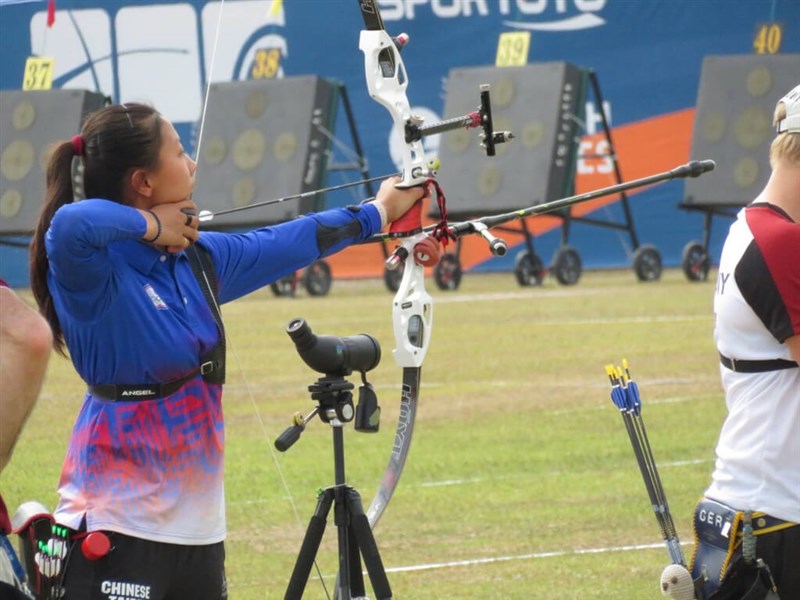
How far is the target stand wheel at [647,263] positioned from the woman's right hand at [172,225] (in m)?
15.9

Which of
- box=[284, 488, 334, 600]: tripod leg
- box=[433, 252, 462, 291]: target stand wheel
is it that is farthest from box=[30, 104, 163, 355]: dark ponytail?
box=[433, 252, 462, 291]: target stand wheel

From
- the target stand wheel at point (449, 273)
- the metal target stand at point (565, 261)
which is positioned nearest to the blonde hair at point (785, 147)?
the metal target stand at point (565, 261)

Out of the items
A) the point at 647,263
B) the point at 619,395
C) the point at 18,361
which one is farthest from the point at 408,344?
the point at 647,263

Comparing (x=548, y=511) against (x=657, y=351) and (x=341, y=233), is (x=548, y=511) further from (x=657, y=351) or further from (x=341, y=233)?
(x=657, y=351)

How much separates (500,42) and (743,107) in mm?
2973

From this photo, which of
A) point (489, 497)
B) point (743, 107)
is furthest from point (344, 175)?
point (489, 497)

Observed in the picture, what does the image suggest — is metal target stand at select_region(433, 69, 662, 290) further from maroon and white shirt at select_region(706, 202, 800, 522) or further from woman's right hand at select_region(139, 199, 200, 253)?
woman's right hand at select_region(139, 199, 200, 253)

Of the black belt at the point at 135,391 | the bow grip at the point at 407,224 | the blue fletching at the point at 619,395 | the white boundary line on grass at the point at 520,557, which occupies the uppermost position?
the bow grip at the point at 407,224

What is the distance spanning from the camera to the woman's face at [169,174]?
344cm

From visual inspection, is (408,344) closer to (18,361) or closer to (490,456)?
(18,361)

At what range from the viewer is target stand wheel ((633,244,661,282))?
19094mm

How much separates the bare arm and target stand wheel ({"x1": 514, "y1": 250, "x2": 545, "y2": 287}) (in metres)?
16.7

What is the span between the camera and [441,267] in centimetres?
1886

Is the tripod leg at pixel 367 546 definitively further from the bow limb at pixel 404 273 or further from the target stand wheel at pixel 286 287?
the target stand wheel at pixel 286 287
